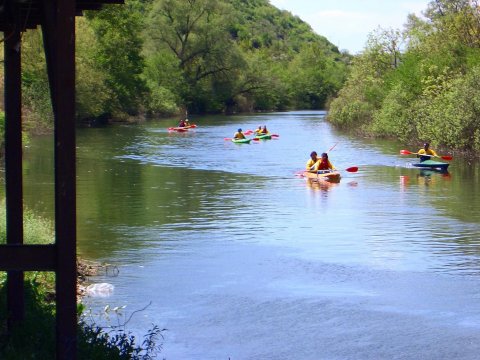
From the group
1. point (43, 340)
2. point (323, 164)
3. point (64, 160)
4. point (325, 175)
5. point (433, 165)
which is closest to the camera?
point (64, 160)

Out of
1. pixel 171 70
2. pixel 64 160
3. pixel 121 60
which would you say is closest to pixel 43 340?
pixel 64 160

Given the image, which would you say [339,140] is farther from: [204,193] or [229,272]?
[229,272]

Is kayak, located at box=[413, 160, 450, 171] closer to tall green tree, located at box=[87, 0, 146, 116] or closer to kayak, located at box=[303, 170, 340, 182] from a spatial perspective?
kayak, located at box=[303, 170, 340, 182]

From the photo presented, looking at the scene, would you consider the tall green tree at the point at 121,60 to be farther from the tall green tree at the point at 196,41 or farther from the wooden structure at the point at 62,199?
the wooden structure at the point at 62,199

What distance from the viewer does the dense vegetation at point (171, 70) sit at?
53.8 meters

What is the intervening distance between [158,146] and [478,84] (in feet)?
49.0

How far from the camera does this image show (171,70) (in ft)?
271

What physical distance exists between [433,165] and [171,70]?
5227 cm

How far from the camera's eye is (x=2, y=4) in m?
8.59

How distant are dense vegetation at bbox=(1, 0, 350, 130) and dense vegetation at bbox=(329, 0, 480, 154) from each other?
48.0ft

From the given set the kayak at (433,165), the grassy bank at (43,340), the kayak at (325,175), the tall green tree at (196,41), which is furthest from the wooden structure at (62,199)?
the tall green tree at (196,41)

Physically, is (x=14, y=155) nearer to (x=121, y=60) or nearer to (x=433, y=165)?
(x=433, y=165)

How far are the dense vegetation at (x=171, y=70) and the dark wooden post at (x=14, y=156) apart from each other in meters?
31.6

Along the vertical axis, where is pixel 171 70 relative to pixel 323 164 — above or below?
above
